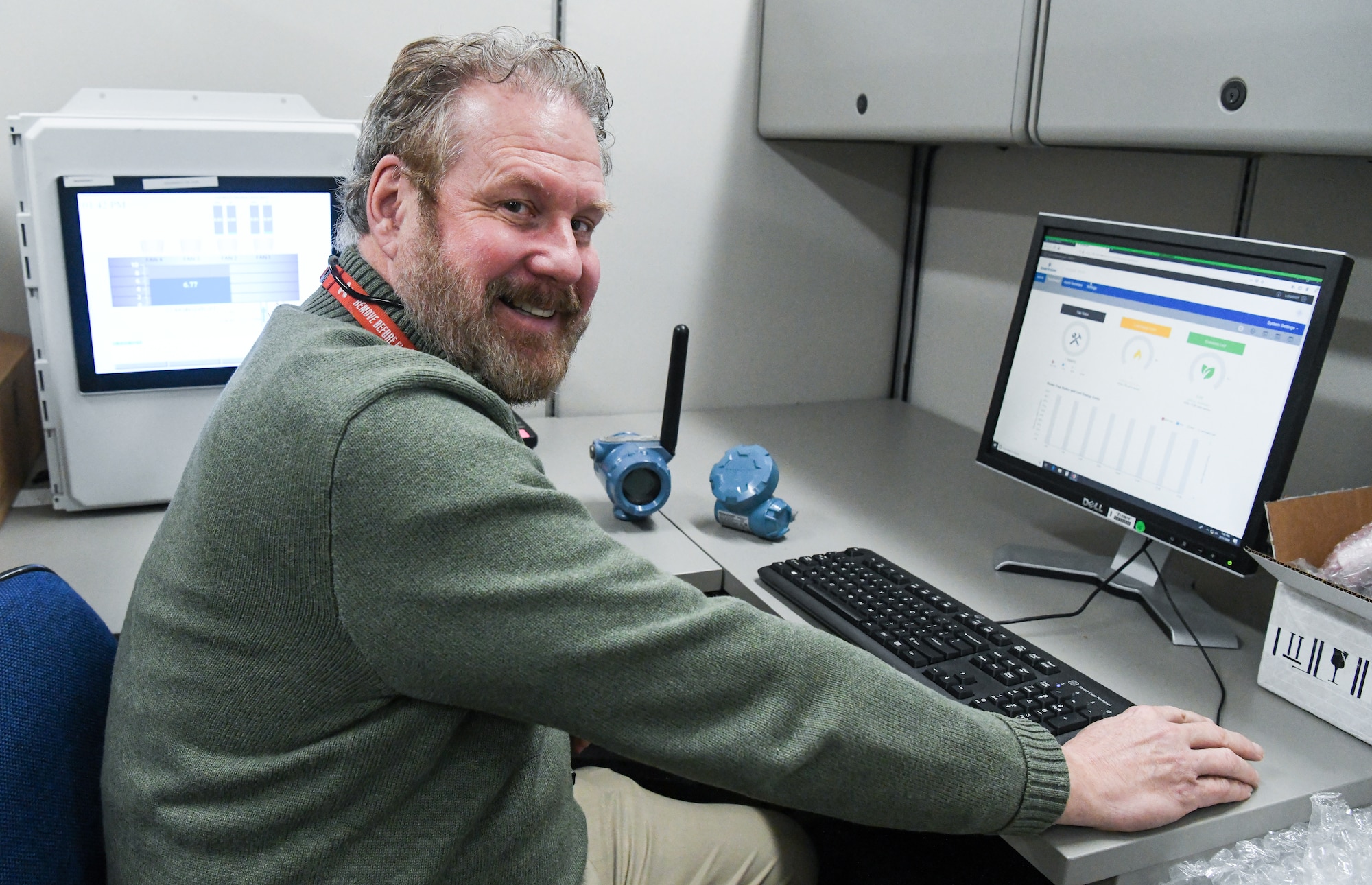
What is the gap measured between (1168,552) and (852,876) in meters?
0.67

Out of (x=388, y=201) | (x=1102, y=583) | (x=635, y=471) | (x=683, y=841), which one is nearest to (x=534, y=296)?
(x=388, y=201)

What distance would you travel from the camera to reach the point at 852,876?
5.08 feet

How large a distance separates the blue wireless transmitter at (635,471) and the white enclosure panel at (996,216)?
696 mm

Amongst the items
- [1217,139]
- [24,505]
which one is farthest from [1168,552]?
[24,505]

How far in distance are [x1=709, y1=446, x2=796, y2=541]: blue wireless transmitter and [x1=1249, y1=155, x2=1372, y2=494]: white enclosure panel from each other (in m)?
0.69

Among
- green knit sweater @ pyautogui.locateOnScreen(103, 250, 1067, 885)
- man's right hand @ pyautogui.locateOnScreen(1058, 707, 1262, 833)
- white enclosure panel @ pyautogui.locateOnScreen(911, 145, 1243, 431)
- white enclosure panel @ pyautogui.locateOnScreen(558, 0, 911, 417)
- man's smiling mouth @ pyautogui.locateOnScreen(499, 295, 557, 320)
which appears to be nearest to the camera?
green knit sweater @ pyautogui.locateOnScreen(103, 250, 1067, 885)

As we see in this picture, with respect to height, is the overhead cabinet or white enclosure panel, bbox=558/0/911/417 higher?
the overhead cabinet

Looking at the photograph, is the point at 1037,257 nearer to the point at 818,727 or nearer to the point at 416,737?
the point at 818,727

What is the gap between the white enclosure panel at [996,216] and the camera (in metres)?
1.51

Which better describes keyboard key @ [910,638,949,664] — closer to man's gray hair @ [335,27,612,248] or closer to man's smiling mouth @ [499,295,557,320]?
man's smiling mouth @ [499,295,557,320]

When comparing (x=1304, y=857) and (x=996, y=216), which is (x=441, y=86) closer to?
(x=1304, y=857)

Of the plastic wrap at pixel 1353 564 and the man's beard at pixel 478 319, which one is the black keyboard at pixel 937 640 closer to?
the plastic wrap at pixel 1353 564

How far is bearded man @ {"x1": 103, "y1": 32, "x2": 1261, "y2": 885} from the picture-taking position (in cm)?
74

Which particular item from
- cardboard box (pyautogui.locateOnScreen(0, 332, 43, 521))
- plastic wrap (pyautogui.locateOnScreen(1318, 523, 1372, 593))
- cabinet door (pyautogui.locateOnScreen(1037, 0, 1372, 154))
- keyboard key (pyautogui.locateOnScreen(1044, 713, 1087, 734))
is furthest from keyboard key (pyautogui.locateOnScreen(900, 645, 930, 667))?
cardboard box (pyautogui.locateOnScreen(0, 332, 43, 521))
